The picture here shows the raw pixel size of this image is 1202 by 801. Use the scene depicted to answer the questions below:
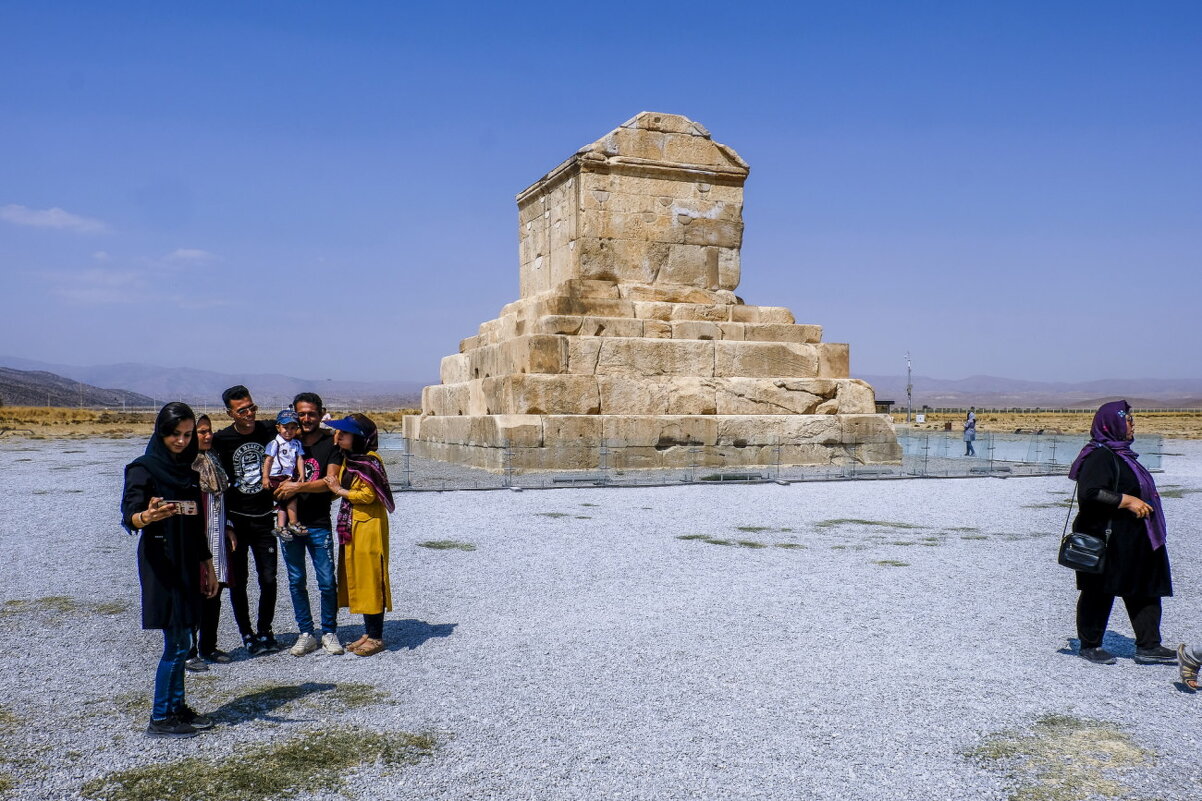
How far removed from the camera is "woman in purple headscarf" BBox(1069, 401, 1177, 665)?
4.98 metres

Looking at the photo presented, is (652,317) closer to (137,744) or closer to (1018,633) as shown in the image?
(1018,633)

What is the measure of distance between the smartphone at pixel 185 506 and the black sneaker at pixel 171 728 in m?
0.81

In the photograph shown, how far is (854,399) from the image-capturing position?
52.6 ft

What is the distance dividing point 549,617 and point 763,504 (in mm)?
Result: 5741

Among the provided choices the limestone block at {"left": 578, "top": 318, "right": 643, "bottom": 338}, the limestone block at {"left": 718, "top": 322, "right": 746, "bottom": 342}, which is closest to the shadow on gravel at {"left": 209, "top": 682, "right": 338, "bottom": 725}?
the limestone block at {"left": 578, "top": 318, "right": 643, "bottom": 338}

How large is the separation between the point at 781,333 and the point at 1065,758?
12.6m

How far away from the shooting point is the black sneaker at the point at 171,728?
3953 mm

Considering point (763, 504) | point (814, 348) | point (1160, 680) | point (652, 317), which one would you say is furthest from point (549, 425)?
point (1160, 680)

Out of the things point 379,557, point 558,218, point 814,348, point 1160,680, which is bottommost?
point 1160,680

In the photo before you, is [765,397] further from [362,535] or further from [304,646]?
[304,646]

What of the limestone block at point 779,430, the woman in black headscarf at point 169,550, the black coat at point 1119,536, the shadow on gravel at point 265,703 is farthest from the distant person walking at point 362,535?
the limestone block at point 779,430

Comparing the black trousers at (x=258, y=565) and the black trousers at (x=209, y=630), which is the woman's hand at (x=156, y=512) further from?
the black trousers at (x=258, y=565)

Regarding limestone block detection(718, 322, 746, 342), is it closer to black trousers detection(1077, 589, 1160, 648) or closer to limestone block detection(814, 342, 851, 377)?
limestone block detection(814, 342, 851, 377)

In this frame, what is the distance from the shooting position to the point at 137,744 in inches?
153
